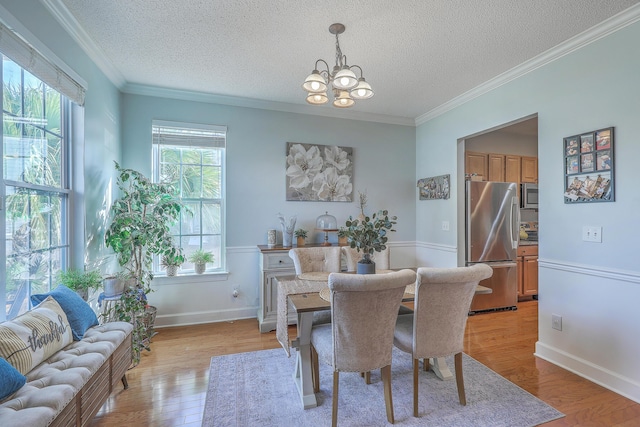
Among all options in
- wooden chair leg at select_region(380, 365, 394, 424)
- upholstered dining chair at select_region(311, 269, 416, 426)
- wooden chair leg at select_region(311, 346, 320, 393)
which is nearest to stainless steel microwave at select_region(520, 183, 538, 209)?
upholstered dining chair at select_region(311, 269, 416, 426)

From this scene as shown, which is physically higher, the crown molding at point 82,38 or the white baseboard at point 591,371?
the crown molding at point 82,38

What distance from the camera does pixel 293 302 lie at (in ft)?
6.36

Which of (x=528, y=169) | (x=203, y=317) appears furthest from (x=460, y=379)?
(x=528, y=169)

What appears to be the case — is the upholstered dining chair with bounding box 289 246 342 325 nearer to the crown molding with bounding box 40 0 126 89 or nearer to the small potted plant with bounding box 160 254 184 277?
the small potted plant with bounding box 160 254 184 277

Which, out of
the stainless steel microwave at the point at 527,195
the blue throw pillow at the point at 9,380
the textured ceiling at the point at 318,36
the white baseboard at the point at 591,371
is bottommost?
the white baseboard at the point at 591,371

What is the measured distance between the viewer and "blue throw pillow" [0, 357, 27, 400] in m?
1.21

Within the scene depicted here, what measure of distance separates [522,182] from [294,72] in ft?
12.5

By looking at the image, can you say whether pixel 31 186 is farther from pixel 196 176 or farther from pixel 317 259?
pixel 317 259

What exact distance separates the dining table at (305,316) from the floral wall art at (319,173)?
1.70m

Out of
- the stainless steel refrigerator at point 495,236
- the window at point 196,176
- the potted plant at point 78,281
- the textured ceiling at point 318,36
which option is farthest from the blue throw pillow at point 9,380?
the stainless steel refrigerator at point 495,236

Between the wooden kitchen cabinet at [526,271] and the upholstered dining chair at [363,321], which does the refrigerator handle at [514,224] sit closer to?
the wooden kitchen cabinet at [526,271]

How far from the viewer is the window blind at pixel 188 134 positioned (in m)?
3.44

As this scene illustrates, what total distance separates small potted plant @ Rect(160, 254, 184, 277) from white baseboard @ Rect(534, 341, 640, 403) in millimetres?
3640

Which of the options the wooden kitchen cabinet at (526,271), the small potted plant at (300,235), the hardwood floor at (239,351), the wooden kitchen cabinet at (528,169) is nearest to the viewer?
the hardwood floor at (239,351)
